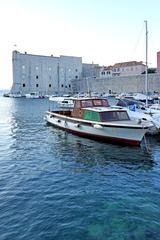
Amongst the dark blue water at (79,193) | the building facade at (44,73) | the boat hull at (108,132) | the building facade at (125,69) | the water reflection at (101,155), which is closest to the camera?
the dark blue water at (79,193)

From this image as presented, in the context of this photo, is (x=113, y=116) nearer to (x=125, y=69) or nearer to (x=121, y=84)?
(x=121, y=84)

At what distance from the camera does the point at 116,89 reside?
93.1m

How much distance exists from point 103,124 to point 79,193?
27.1ft

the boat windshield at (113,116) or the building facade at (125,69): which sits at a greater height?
the building facade at (125,69)

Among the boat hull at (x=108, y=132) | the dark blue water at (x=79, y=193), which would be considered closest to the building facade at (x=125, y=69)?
the boat hull at (x=108, y=132)

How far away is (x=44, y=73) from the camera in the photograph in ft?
358

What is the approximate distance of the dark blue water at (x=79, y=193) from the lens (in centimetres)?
716

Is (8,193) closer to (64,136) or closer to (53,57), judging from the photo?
(64,136)

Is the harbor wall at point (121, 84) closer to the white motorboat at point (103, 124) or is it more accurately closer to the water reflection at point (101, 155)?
the white motorboat at point (103, 124)

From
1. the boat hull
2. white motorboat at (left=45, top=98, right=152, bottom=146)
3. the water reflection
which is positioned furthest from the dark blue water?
white motorboat at (left=45, top=98, right=152, bottom=146)

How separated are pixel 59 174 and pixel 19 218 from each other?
3837 mm

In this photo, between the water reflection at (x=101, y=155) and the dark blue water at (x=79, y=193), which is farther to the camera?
the water reflection at (x=101, y=155)

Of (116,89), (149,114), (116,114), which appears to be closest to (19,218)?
(116,114)

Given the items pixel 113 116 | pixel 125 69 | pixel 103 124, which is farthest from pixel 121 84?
pixel 103 124
